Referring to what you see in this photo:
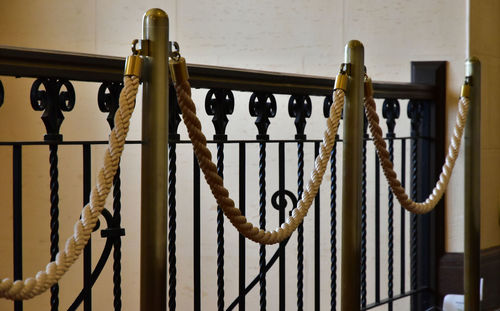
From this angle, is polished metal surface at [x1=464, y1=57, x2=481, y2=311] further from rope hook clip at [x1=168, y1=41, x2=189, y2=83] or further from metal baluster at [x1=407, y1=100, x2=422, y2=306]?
rope hook clip at [x1=168, y1=41, x2=189, y2=83]

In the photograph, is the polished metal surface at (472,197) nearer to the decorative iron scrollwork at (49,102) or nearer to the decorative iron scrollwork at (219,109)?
the decorative iron scrollwork at (219,109)

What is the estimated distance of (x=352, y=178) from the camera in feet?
8.09

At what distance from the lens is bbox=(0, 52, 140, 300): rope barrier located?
1419 mm

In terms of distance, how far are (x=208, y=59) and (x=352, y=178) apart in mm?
2533

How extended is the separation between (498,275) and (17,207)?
3.17m

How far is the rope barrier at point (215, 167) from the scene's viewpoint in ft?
5.94

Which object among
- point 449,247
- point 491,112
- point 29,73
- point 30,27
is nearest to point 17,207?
point 29,73

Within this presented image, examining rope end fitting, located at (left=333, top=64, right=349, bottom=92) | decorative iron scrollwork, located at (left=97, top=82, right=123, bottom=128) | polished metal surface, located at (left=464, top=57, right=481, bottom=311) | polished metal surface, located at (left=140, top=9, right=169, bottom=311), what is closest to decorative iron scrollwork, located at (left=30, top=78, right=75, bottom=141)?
decorative iron scrollwork, located at (left=97, top=82, right=123, bottom=128)

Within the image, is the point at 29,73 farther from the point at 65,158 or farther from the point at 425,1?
the point at 65,158

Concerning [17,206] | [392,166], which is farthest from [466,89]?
[17,206]

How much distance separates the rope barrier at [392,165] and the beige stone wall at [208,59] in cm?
78

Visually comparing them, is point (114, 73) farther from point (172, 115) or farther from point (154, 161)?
point (154, 161)

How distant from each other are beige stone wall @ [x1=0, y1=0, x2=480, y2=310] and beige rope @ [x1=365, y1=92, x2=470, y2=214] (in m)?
0.78

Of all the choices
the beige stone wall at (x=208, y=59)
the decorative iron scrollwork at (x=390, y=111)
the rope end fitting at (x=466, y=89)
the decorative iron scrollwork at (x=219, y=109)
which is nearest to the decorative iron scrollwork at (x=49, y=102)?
the decorative iron scrollwork at (x=219, y=109)
